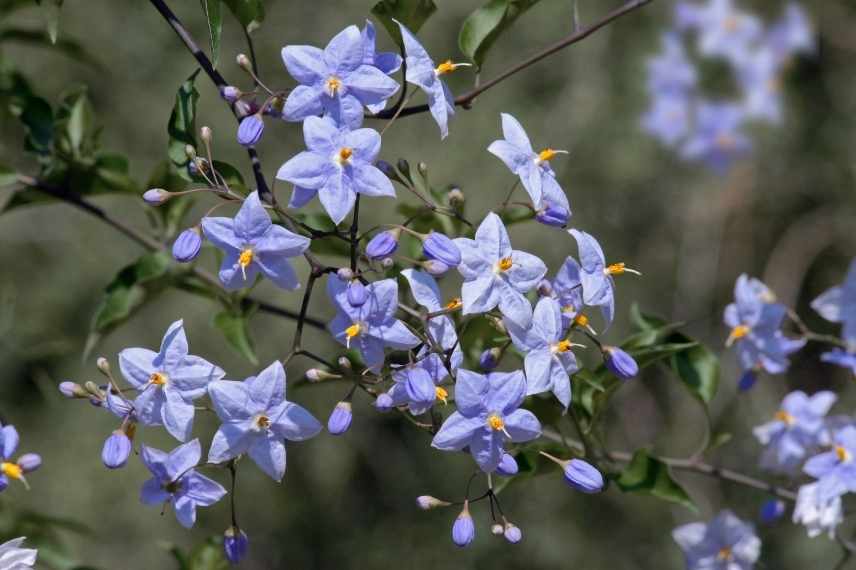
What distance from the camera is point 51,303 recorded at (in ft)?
12.2

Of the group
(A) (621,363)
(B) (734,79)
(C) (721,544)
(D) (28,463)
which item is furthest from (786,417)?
(B) (734,79)

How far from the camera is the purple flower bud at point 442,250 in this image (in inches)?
45.7

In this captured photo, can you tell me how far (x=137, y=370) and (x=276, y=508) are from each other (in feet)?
8.36

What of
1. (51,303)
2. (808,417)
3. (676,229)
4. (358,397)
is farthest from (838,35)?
(51,303)

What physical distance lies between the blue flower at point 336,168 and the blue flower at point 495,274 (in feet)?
0.39

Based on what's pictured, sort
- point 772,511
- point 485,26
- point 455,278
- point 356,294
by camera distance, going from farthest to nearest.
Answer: point 455,278 < point 772,511 < point 485,26 < point 356,294

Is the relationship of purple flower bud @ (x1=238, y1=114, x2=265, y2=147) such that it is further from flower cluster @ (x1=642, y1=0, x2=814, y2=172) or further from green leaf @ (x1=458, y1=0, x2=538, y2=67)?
flower cluster @ (x1=642, y1=0, x2=814, y2=172)

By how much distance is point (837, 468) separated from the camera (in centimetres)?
151

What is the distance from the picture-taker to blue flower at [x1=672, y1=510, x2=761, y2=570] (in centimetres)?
173

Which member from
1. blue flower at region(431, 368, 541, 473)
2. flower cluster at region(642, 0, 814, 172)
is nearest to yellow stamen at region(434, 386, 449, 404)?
blue flower at region(431, 368, 541, 473)

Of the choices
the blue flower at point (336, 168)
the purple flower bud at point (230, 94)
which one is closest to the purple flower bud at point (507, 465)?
the blue flower at point (336, 168)

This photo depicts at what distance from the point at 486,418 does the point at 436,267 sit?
0.60 feet

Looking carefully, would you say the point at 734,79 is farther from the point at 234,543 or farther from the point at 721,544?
the point at 234,543

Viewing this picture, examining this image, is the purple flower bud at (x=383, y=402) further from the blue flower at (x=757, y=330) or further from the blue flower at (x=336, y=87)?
the blue flower at (x=757, y=330)
